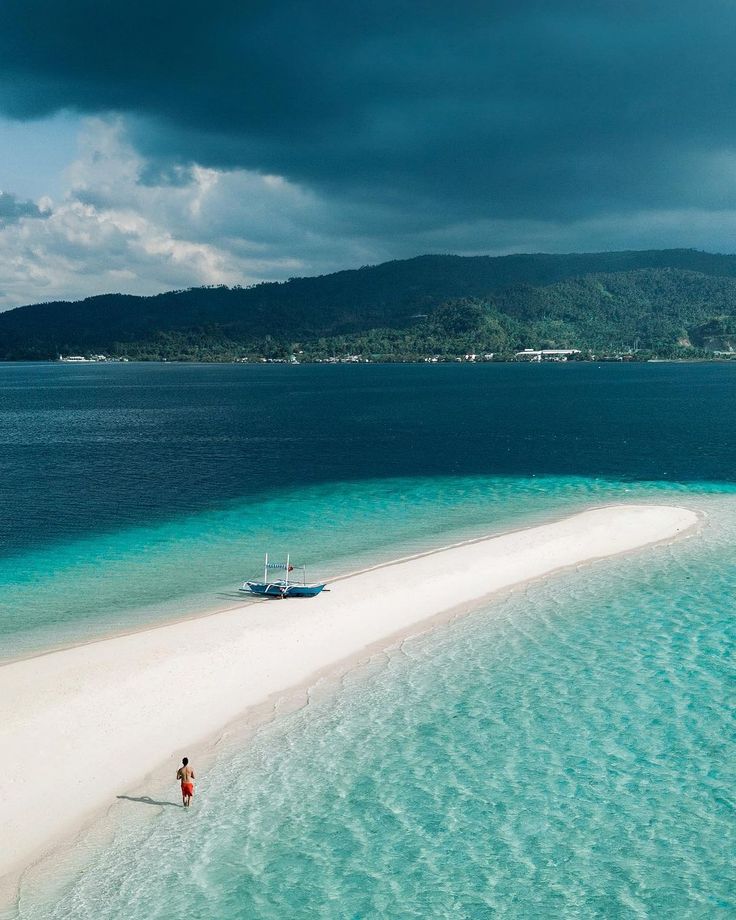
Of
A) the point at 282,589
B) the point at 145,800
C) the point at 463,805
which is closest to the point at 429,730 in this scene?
the point at 463,805

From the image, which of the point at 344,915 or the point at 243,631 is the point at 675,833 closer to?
the point at 344,915

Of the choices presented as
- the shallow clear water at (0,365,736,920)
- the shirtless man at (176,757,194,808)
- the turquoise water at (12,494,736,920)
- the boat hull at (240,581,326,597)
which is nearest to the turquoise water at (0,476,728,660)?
the shallow clear water at (0,365,736,920)

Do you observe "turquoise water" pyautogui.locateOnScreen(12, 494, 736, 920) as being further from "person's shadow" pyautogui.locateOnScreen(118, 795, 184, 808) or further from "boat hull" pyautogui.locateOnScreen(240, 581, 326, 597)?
"boat hull" pyautogui.locateOnScreen(240, 581, 326, 597)

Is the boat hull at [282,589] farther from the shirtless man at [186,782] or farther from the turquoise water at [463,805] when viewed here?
the shirtless man at [186,782]

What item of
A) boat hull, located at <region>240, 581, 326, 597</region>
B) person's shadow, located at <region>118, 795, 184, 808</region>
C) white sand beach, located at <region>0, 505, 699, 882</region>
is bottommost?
person's shadow, located at <region>118, 795, 184, 808</region>

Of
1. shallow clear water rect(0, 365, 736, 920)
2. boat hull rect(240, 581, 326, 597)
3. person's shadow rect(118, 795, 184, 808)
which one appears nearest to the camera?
shallow clear water rect(0, 365, 736, 920)

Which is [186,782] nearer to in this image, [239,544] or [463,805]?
[463,805]

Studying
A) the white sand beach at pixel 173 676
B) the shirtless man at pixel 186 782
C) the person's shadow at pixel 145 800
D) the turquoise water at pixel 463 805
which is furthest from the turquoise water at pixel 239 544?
Answer: the shirtless man at pixel 186 782
